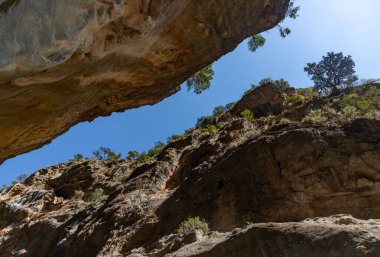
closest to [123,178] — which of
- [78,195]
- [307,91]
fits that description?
[78,195]

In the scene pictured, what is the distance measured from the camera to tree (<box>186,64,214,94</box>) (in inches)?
801

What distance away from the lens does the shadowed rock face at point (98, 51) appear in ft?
35.7

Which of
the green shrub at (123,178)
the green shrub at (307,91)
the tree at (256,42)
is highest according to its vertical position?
the green shrub at (307,91)

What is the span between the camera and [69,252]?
20.6 m

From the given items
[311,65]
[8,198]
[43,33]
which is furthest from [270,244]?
[311,65]

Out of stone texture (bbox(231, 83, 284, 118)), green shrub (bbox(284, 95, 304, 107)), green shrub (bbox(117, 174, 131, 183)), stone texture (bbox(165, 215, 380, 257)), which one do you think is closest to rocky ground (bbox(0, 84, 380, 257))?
stone texture (bbox(165, 215, 380, 257))

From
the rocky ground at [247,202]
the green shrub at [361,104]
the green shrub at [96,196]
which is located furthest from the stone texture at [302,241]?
the green shrub at [96,196]

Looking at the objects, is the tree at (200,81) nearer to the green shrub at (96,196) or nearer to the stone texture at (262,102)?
the green shrub at (96,196)

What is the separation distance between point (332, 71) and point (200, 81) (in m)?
29.4

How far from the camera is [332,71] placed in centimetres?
4622

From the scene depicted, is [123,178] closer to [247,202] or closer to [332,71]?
[247,202]

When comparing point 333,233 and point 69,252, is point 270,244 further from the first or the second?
point 69,252

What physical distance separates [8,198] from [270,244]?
1123 inches

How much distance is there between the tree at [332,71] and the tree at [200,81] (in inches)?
1036
